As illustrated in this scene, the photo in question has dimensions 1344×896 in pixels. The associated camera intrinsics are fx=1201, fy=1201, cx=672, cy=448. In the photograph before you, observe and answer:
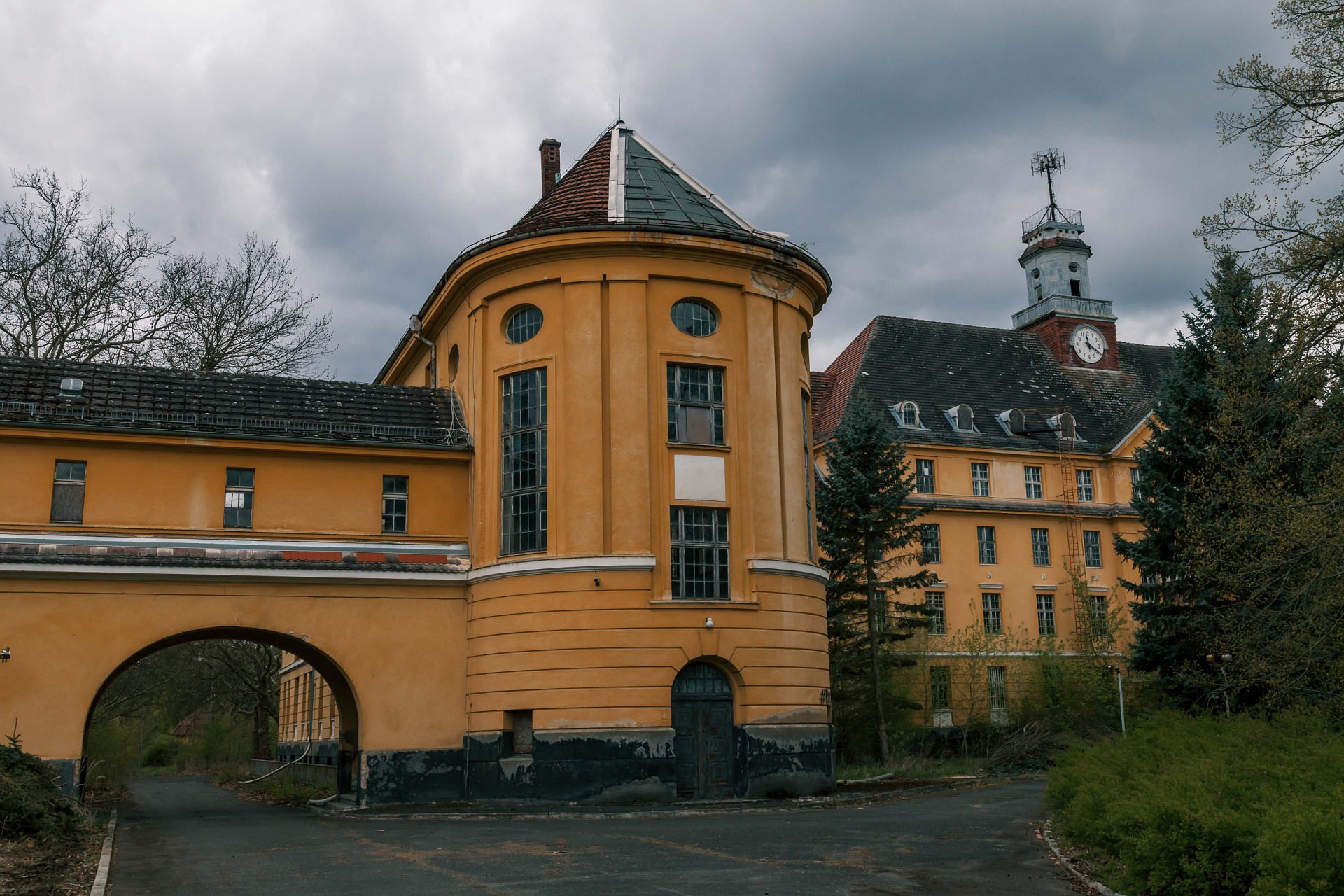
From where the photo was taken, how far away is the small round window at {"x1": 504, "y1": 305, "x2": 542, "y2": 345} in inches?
1032

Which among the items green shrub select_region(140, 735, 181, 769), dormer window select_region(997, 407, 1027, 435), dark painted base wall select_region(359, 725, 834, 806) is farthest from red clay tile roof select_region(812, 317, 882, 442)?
green shrub select_region(140, 735, 181, 769)

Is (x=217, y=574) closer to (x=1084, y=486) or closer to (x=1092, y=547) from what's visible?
(x=1092, y=547)

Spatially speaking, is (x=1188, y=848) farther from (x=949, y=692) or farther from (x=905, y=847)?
(x=949, y=692)

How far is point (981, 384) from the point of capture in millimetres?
50375

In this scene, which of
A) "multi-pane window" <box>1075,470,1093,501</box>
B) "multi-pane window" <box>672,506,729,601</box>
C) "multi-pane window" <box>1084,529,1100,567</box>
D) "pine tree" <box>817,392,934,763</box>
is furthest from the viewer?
"multi-pane window" <box>1075,470,1093,501</box>

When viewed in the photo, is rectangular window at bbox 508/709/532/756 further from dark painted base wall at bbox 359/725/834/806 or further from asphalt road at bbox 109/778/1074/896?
asphalt road at bbox 109/778/1074/896

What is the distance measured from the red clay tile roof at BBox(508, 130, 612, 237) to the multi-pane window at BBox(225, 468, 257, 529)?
771 cm

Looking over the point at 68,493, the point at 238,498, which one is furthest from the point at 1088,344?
the point at 68,493

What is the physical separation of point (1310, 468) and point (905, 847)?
1222cm

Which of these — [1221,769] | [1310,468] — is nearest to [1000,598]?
[1310,468]

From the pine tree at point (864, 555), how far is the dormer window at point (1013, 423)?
541 inches

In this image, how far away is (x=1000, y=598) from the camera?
46.2 meters

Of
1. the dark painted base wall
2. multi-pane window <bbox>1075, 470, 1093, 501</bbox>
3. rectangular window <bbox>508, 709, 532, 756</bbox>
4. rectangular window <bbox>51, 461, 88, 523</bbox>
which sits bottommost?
the dark painted base wall

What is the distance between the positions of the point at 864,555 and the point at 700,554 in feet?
38.6
